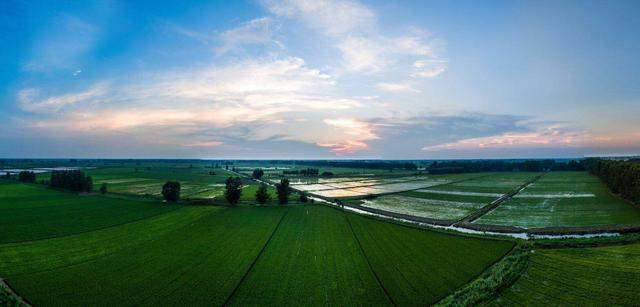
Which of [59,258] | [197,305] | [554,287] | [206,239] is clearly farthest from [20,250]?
[554,287]

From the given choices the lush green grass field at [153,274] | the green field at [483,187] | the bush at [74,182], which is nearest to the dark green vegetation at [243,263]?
the lush green grass field at [153,274]

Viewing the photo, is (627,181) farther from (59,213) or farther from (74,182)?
(74,182)

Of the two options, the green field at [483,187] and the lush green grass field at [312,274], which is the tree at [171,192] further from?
the green field at [483,187]

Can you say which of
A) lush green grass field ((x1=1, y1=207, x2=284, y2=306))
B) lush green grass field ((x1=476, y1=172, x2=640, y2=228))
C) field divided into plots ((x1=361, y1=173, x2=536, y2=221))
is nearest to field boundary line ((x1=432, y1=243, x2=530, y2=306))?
lush green grass field ((x1=476, y1=172, x2=640, y2=228))

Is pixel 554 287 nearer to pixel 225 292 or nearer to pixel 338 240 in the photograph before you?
pixel 338 240

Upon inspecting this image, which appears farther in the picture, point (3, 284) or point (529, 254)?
point (529, 254)
